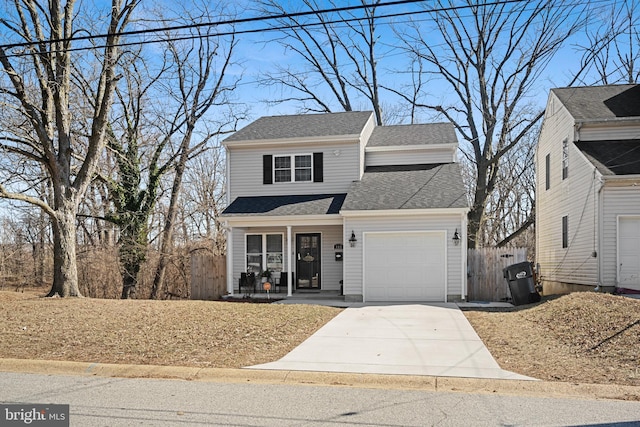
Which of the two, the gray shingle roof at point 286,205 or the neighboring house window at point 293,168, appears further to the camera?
the neighboring house window at point 293,168

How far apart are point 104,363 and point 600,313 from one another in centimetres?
877

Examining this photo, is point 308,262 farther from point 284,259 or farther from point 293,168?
point 293,168

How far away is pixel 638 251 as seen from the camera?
47.7ft

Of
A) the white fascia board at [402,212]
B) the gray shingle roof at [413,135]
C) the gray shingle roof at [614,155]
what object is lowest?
the white fascia board at [402,212]

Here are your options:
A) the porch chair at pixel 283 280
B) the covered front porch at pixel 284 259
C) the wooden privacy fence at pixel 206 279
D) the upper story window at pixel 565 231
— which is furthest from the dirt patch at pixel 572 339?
the wooden privacy fence at pixel 206 279

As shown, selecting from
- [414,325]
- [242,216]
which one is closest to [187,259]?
[242,216]

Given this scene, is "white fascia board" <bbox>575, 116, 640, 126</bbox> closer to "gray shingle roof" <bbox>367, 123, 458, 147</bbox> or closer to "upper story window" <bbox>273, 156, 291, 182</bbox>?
"gray shingle roof" <bbox>367, 123, 458, 147</bbox>

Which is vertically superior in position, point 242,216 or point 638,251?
point 242,216

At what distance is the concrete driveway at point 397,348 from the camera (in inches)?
280

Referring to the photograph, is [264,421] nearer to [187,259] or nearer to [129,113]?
[187,259]

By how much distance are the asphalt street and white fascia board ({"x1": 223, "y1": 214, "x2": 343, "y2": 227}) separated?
10.4 m

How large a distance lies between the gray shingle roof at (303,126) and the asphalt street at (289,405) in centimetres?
1317

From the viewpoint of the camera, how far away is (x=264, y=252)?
1862 centimetres

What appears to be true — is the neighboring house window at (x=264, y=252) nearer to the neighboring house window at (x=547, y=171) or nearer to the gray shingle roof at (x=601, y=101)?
the gray shingle roof at (x=601, y=101)
